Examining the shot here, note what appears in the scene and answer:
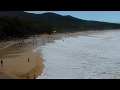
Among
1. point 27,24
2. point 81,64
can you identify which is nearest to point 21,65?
point 81,64

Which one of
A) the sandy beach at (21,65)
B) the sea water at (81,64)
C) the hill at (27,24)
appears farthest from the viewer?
the hill at (27,24)

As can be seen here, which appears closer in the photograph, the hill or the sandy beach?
the sandy beach

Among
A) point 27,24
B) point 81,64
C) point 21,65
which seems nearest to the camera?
point 21,65

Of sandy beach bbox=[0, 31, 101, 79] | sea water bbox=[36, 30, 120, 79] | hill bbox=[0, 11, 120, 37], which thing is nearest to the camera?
A: sandy beach bbox=[0, 31, 101, 79]

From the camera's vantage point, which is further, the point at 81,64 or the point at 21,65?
the point at 81,64

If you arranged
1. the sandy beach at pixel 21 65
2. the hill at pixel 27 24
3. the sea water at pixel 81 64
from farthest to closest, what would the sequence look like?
the hill at pixel 27 24 < the sea water at pixel 81 64 < the sandy beach at pixel 21 65

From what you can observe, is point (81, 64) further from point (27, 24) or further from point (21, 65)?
point (27, 24)

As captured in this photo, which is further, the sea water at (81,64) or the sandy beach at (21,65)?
the sea water at (81,64)

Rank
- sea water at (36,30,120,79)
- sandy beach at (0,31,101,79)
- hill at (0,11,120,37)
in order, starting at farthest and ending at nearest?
hill at (0,11,120,37), sea water at (36,30,120,79), sandy beach at (0,31,101,79)
